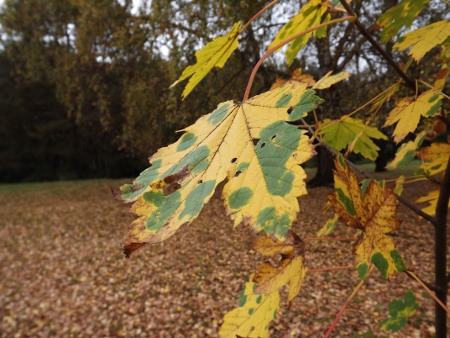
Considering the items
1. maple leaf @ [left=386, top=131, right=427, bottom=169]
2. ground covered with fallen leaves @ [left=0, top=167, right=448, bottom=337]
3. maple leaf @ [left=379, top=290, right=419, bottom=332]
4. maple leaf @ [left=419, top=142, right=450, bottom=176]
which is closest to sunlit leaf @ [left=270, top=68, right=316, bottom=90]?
maple leaf @ [left=419, top=142, right=450, bottom=176]

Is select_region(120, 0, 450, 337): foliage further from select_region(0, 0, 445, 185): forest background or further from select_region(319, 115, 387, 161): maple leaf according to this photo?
select_region(0, 0, 445, 185): forest background

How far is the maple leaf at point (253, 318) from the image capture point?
25.5 inches

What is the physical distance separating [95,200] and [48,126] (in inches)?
323

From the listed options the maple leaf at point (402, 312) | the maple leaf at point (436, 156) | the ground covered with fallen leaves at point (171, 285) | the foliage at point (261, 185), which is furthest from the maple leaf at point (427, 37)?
the ground covered with fallen leaves at point (171, 285)

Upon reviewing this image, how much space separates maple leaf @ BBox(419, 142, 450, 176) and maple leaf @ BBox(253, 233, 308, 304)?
2.16 ft

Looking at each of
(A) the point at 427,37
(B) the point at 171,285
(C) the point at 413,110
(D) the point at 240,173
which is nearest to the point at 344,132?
(C) the point at 413,110

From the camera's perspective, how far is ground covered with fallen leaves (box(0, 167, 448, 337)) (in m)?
3.38

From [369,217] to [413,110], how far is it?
0.41 metres

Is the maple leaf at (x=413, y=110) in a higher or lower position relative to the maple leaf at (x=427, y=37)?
lower

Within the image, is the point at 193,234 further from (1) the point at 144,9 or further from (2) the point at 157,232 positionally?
(2) the point at 157,232

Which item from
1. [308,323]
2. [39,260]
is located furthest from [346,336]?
[39,260]

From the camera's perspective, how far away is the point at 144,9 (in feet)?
24.8

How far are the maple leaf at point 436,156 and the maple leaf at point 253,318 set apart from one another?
64 cm

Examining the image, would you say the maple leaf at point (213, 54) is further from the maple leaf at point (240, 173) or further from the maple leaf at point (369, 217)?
the maple leaf at point (369, 217)
